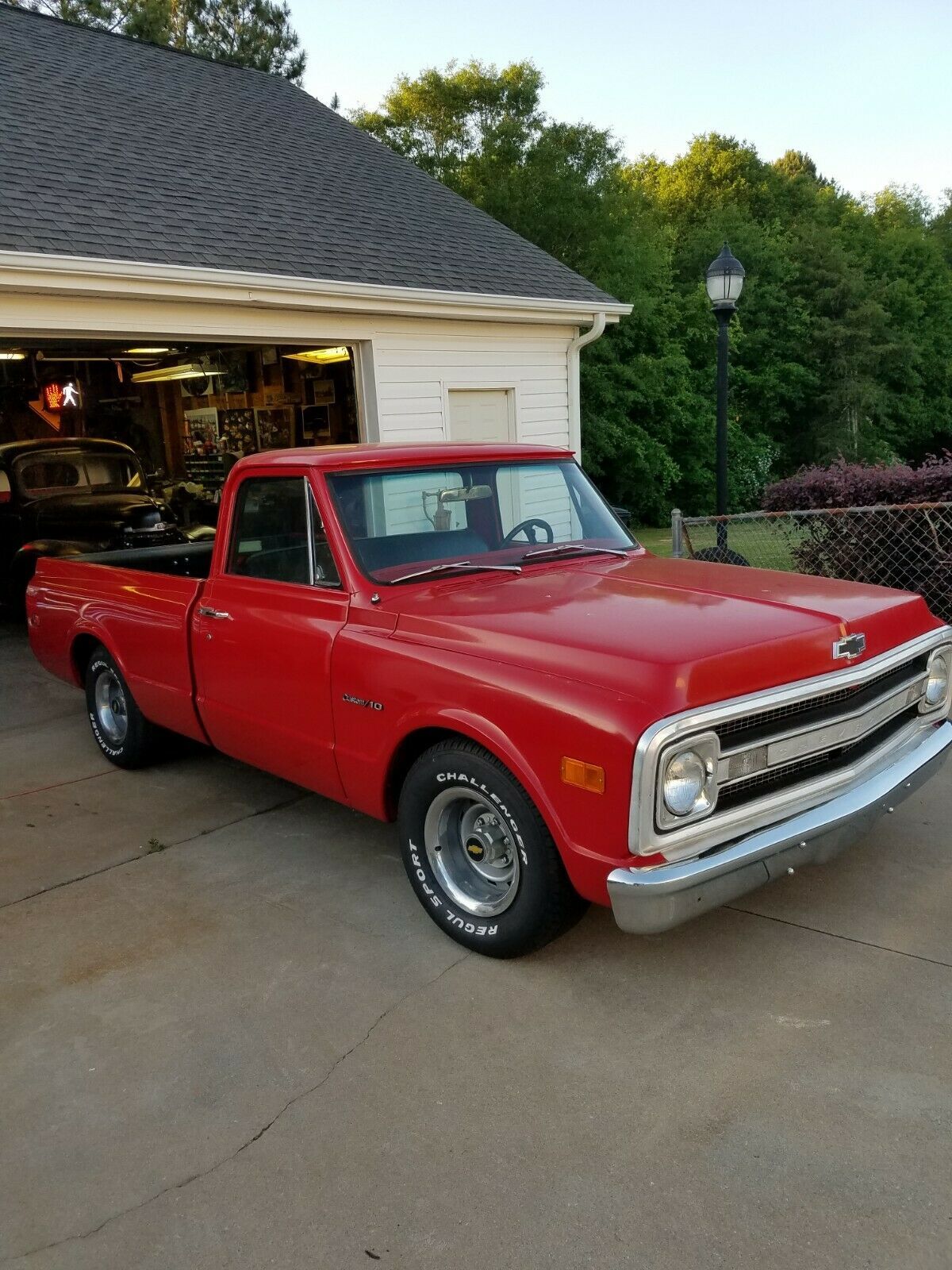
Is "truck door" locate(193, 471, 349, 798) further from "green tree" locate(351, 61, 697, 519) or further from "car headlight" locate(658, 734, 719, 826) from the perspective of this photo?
"green tree" locate(351, 61, 697, 519)

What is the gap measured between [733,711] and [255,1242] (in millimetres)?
1872

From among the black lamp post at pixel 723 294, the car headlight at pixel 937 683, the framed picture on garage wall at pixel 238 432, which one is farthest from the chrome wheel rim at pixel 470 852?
the framed picture on garage wall at pixel 238 432

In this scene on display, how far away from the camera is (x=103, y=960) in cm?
358

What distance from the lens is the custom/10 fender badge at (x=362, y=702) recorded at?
141 inches

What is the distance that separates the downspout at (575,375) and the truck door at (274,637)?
24.7 ft

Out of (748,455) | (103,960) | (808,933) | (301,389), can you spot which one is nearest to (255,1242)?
(103,960)

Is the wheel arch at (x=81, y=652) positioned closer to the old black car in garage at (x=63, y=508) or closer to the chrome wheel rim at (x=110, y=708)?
the chrome wheel rim at (x=110, y=708)

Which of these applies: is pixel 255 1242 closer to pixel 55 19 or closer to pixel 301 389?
pixel 301 389

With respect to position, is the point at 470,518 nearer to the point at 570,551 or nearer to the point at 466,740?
the point at 570,551

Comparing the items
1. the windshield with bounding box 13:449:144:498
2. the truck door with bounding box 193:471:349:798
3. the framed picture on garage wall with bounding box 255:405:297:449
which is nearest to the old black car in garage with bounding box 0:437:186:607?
the windshield with bounding box 13:449:144:498

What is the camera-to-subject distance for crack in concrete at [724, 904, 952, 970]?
11.0ft

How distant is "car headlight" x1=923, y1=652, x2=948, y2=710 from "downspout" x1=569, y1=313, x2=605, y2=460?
7765 millimetres

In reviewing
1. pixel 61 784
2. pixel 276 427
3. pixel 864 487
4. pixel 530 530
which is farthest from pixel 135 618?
pixel 276 427

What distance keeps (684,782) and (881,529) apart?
218 inches
